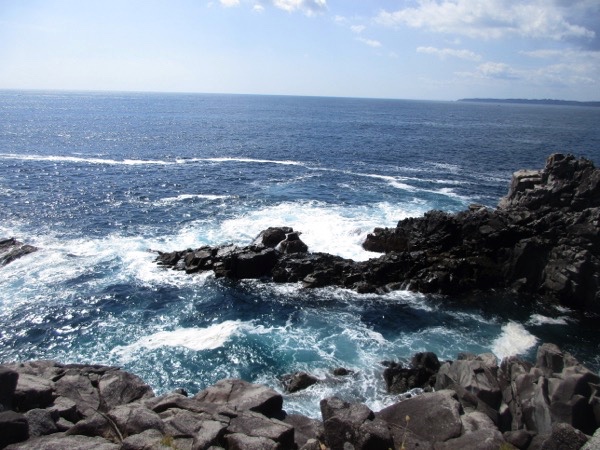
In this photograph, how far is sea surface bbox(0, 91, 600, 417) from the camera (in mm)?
30906

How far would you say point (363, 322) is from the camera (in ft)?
116

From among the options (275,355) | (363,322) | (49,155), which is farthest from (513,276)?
(49,155)

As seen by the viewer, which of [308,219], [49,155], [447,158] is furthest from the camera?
[447,158]

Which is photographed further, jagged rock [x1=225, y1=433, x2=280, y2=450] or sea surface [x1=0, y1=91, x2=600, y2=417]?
sea surface [x1=0, y1=91, x2=600, y2=417]

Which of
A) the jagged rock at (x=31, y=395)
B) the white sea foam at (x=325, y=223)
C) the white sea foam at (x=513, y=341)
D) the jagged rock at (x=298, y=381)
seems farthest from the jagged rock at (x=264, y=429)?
the white sea foam at (x=325, y=223)

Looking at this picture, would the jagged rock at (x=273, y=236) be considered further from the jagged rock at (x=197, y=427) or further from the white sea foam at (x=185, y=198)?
the jagged rock at (x=197, y=427)

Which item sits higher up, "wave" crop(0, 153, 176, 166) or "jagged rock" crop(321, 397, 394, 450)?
"wave" crop(0, 153, 176, 166)

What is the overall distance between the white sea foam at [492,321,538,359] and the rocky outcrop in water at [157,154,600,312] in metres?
6.13

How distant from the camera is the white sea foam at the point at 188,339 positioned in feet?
Result: 103

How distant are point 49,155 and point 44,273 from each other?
6359 centimetres

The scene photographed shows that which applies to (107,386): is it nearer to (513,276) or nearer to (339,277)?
(339,277)

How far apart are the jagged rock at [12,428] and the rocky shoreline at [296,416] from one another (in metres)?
0.04

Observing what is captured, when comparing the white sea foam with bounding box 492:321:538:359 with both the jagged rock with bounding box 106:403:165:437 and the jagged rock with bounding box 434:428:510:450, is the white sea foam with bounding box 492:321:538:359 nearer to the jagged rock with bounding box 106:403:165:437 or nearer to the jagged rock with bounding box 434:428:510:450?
the jagged rock with bounding box 434:428:510:450

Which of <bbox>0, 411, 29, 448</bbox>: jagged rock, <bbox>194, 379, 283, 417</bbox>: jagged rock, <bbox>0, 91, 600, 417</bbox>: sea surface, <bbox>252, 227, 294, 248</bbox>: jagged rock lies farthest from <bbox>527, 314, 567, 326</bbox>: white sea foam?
<bbox>0, 411, 29, 448</bbox>: jagged rock
